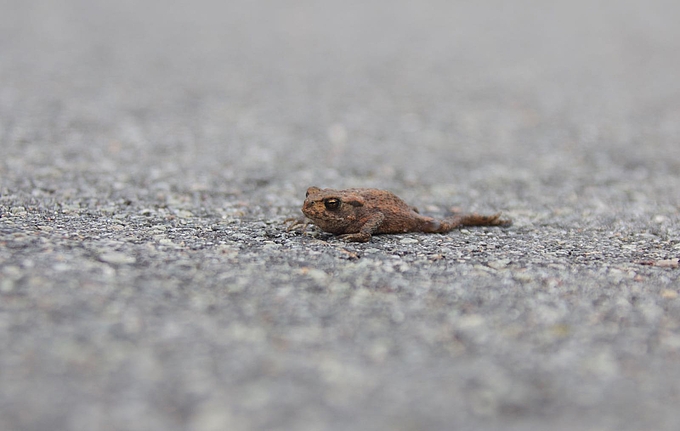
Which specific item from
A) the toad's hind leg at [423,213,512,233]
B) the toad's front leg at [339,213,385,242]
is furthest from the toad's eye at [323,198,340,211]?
the toad's hind leg at [423,213,512,233]

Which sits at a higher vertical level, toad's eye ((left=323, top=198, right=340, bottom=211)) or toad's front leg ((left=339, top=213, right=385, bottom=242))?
toad's eye ((left=323, top=198, right=340, bottom=211))

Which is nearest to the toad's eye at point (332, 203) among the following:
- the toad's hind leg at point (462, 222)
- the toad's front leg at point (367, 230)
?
the toad's front leg at point (367, 230)

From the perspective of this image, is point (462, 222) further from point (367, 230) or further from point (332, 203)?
point (332, 203)

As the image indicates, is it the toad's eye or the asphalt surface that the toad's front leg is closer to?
the asphalt surface

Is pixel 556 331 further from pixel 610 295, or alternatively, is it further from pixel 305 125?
pixel 305 125

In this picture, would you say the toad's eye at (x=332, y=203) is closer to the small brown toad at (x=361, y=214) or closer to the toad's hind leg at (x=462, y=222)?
the small brown toad at (x=361, y=214)
